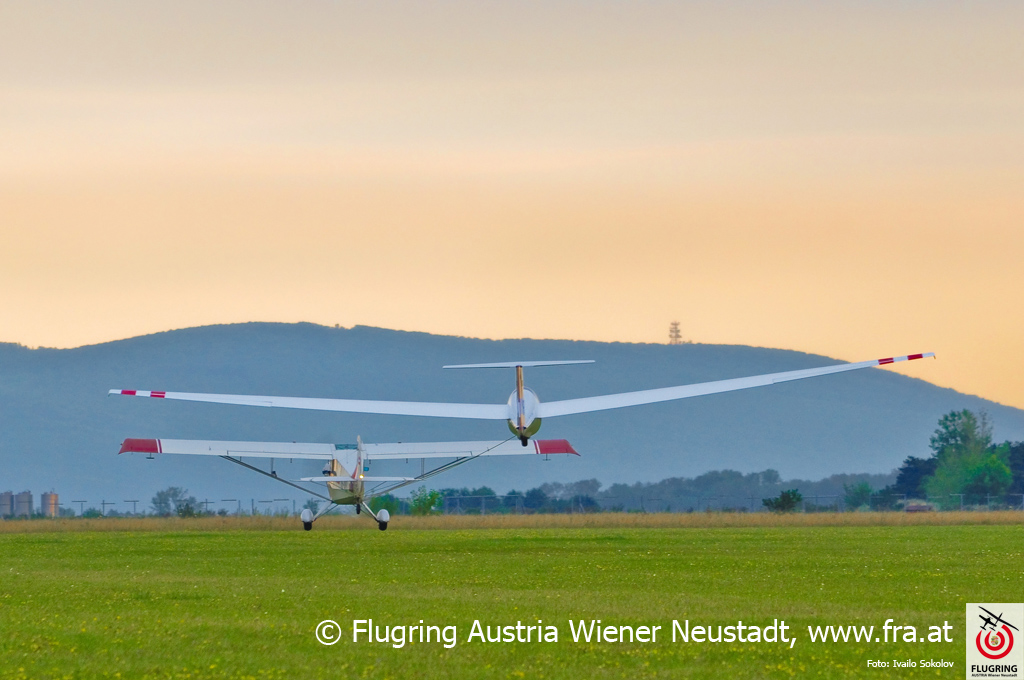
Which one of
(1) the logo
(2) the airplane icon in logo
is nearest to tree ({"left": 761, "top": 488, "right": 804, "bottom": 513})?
(1) the logo

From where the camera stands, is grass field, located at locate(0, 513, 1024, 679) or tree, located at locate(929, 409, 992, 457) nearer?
grass field, located at locate(0, 513, 1024, 679)

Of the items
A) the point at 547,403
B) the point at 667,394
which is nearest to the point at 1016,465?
the point at 667,394

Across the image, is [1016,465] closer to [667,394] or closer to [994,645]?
[667,394]

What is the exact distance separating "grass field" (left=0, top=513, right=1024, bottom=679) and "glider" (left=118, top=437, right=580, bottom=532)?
32.4ft

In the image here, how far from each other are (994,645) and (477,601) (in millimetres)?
7540

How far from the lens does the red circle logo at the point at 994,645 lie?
14445 millimetres

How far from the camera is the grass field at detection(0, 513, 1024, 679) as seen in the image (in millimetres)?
14164

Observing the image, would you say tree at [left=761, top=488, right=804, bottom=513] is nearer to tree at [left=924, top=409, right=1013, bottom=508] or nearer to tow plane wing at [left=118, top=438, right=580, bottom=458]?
tow plane wing at [left=118, top=438, right=580, bottom=458]

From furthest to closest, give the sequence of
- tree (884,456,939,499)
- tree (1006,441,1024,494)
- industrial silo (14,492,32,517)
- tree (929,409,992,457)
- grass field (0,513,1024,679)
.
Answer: tree (929,409,992,457) < tree (884,456,939,499) < tree (1006,441,1024,494) < industrial silo (14,492,32,517) < grass field (0,513,1024,679)

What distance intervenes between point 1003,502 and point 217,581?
114840 millimetres

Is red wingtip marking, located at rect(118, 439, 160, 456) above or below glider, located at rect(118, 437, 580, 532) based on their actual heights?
above

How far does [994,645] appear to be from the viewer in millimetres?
14844

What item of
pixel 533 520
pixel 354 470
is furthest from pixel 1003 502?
pixel 354 470

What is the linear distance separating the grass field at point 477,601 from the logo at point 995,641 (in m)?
0.20
